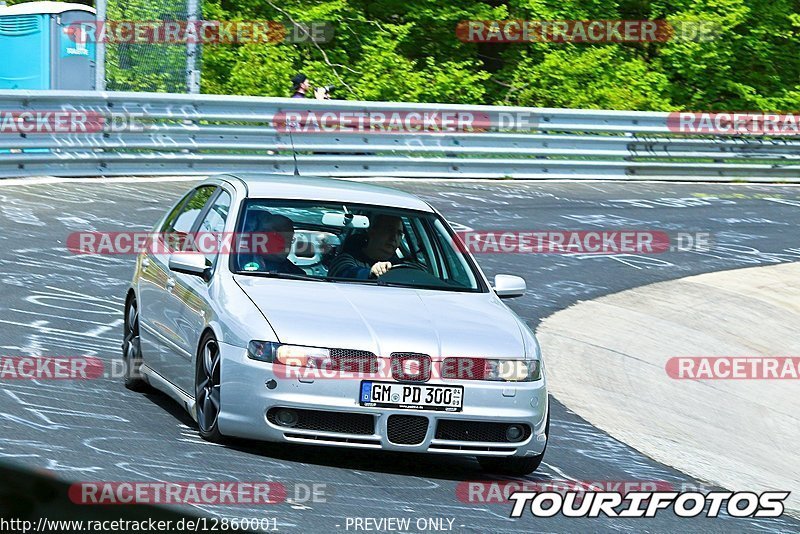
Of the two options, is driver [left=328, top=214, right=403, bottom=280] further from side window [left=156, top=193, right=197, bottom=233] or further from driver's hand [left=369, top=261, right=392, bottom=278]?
side window [left=156, top=193, right=197, bottom=233]

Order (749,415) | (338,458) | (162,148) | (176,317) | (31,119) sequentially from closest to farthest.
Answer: (338,458), (176,317), (749,415), (31,119), (162,148)

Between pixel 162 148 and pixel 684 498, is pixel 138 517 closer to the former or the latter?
pixel 684 498

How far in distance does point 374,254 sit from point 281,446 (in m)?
1.29

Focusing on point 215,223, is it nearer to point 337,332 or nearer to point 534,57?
point 337,332

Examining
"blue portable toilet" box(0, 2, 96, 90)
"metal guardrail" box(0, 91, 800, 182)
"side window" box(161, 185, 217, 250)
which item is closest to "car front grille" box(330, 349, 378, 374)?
"side window" box(161, 185, 217, 250)

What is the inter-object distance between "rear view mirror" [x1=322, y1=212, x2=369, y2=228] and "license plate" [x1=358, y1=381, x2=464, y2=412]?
1646 mm

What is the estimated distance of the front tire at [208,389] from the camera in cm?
680

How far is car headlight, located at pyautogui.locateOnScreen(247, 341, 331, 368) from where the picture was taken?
6.56 meters

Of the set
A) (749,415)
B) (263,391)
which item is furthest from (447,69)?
(263,391)

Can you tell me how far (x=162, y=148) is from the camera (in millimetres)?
19625

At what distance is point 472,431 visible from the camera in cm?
678

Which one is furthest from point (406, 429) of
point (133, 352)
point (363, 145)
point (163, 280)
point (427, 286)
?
point (363, 145)

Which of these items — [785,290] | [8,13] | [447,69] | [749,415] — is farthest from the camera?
[447,69]

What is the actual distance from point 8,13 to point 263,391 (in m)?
18.2
